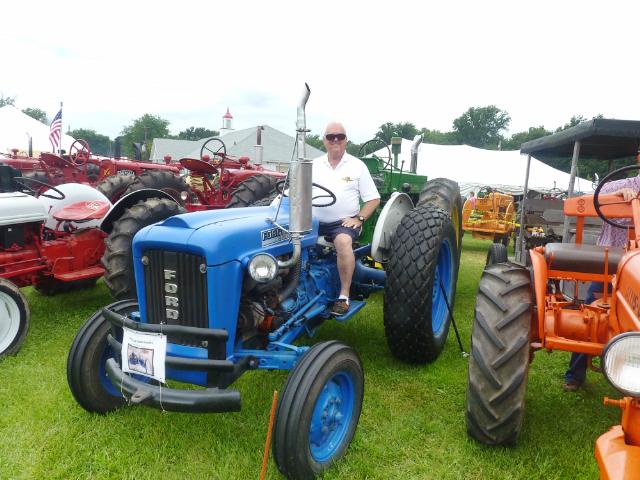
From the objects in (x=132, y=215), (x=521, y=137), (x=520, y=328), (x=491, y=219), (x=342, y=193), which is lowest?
(x=491, y=219)

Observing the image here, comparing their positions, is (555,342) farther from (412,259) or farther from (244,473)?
(244,473)

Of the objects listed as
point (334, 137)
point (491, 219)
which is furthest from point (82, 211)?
point (491, 219)

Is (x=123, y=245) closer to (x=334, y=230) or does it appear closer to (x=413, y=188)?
(x=334, y=230)

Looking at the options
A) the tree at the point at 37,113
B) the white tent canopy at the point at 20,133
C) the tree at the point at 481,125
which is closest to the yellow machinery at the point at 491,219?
the white tent canopy at the point at 20,133

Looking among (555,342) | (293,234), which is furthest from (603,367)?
(293,234)

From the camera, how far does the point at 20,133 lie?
1758cm

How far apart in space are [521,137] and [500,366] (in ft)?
217

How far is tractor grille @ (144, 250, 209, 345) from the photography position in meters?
2.29

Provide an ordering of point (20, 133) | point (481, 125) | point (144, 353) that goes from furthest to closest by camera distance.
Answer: point (481, 125) < point (20, 133) < point (144, 353)

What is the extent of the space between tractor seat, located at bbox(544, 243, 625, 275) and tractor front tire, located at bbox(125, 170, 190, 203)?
484 cm

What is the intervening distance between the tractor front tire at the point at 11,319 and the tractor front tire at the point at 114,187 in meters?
2.54

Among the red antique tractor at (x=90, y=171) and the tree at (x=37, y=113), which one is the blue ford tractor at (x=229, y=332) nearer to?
the red antique tractor at (x=90, y=171)

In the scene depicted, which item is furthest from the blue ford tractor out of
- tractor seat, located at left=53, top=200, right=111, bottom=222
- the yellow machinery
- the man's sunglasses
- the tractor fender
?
the yellow machinery

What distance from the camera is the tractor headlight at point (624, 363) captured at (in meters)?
1.49
